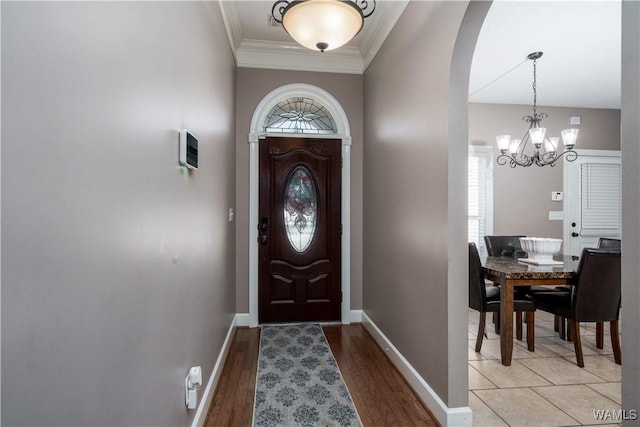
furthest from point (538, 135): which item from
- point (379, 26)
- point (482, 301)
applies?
point (379, 26)

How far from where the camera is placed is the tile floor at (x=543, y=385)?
6.95 feet

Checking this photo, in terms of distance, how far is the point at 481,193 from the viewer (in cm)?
499

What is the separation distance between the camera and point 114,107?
0.87m

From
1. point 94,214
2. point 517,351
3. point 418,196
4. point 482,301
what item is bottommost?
point 517,351

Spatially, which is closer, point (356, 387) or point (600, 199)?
point (356, 387)

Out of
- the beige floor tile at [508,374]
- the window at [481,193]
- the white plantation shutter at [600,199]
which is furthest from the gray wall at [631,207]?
A: the white plantation shutter at [600,199]

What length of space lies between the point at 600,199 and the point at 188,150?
6131 millimetres

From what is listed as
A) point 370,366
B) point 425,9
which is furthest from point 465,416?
point 425,9

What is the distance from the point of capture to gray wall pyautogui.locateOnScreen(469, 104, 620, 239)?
16.4ft

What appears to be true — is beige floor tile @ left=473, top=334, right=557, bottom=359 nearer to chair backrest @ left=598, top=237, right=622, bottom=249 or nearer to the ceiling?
chair backrest @ left=598, top=237, right=622, bottom=249

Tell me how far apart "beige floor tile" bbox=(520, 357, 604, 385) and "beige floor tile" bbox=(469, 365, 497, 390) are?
49 centimetres

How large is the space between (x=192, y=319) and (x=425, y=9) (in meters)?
2.38

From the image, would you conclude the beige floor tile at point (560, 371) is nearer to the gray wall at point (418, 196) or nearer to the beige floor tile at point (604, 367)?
the beige floor tile at point (604, 367)

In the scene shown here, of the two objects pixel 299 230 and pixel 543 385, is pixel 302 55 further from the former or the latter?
pixel 543 385
